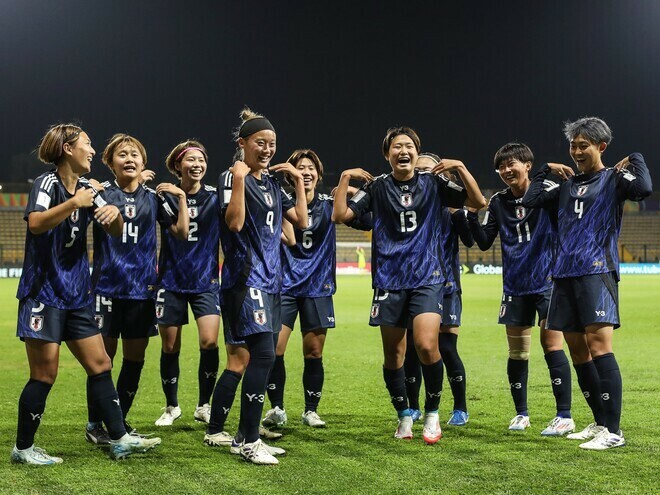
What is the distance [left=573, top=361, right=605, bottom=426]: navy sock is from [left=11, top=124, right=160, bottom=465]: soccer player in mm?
3284

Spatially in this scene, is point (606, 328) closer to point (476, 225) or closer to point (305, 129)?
point (476, 225)

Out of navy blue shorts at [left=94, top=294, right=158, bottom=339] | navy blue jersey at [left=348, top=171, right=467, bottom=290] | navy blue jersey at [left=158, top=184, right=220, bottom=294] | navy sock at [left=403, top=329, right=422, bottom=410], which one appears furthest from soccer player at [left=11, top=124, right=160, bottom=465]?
navy sock at [left=403, top=329, right=422, bottom=410]

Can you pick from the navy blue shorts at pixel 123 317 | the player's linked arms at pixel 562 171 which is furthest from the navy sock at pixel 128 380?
the player's linked arms at pixel 562 171

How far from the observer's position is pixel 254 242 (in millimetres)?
5387

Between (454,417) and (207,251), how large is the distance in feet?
8.11

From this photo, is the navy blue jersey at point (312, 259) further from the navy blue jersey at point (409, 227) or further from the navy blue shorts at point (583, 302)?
the navy blue shorts at point (583, 302)

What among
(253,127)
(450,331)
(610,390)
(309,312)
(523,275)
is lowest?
(610,390)

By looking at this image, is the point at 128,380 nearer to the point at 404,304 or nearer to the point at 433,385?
the point at 404,304

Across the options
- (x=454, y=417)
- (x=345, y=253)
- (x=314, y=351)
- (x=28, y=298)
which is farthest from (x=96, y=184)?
(x=345, y=253)

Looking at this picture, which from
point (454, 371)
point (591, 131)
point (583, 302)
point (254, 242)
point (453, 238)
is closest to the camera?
point (254, 242)

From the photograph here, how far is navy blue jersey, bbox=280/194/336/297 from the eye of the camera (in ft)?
22.5

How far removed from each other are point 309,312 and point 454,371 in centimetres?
133

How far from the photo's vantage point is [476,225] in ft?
22.1

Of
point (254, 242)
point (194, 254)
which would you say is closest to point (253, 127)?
point (254, 242)
